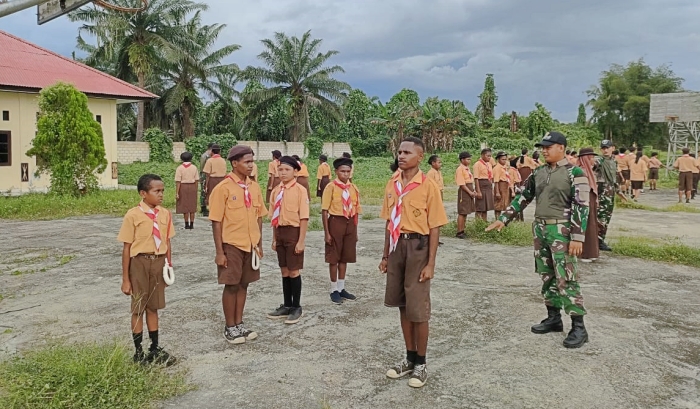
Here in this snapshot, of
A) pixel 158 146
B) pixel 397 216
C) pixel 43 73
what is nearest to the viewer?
pixel 397 216

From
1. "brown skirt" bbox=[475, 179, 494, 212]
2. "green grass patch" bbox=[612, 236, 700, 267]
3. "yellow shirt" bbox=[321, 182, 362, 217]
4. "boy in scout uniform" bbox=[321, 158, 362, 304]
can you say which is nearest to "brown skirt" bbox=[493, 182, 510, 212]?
"brown skirt" bbox=[475, 179, 494, 212]

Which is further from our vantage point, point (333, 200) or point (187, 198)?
point (187, 198)

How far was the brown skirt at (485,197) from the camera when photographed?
409 inches

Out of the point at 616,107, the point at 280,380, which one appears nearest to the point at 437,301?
the point at 280,380

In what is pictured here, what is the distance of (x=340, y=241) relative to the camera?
609 cm

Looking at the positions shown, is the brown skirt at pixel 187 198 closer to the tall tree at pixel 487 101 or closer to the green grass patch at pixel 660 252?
the green grass patch at pixel 660 252

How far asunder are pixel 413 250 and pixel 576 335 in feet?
6.16

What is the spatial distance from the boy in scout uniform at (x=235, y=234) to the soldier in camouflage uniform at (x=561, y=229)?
2163 mm

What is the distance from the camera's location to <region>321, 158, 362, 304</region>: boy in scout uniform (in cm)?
603

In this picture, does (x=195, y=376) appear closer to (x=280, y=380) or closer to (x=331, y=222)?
(x=280, y=380)

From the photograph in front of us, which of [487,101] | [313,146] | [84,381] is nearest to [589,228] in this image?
[84,381]

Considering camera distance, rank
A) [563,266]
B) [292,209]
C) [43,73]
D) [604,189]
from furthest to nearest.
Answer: [43,73]
[604,189]
[292,209]
[563,266]

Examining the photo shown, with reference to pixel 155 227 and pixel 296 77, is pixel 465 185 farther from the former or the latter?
pixel 296 77

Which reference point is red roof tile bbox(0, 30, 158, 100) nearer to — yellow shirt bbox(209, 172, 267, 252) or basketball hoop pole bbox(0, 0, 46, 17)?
basketball hoop pole bbox(0, 0, 46, 17)
